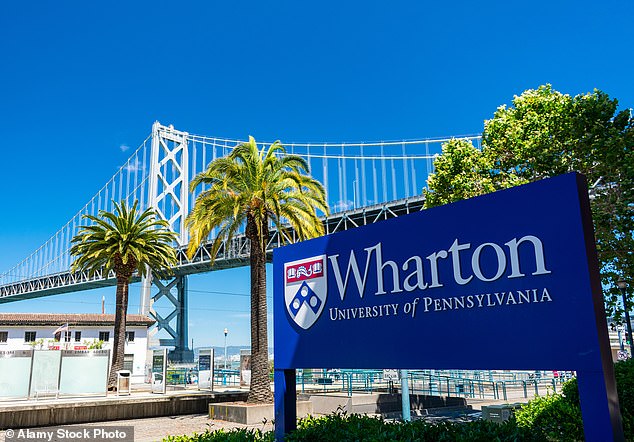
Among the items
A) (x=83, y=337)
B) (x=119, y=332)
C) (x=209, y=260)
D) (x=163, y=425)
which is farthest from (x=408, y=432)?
(x=209, y=260)

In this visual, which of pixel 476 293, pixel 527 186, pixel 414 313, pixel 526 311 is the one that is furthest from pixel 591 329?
pixel 414 313

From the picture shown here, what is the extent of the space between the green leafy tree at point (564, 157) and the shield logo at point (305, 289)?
10663 mm

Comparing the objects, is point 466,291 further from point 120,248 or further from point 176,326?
point 176,326

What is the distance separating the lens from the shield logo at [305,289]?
7.93 meters

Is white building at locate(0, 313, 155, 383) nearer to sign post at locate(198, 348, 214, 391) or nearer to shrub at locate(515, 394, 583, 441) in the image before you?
sign post at locate(198, 348, 214, 391)

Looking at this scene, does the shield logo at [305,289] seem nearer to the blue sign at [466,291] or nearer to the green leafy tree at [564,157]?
the blue sign at [466,291]

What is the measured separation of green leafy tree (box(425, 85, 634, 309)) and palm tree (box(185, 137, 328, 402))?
5456 millimetres

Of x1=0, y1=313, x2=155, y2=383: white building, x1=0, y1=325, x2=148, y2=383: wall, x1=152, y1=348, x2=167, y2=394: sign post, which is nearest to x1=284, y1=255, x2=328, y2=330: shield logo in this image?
x1=152, y1=348, x2=167, y2=394: sign post

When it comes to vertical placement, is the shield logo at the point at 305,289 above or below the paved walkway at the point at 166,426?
above

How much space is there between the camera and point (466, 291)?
6.02 meters

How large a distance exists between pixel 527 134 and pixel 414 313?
517 inches

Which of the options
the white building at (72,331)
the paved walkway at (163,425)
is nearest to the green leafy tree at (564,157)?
the paved walkway at (163,425)

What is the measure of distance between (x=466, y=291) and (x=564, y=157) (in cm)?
1268

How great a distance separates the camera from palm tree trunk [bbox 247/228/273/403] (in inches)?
812
